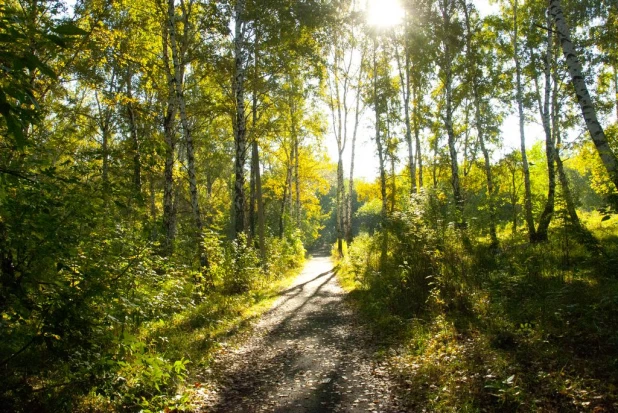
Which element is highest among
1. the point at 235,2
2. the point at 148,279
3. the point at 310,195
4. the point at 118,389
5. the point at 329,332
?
the point at 235,2

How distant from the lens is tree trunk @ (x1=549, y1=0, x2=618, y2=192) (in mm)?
6840

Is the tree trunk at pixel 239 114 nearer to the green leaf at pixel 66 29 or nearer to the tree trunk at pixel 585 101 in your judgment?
the tree trunk at pixel 585 101

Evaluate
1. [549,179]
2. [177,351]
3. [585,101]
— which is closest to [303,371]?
[177,351]

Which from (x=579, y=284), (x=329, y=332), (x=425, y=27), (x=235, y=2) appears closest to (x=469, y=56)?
(x=425, y=27)

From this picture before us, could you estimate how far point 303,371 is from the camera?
649 centimetres

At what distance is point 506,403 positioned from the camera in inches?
172

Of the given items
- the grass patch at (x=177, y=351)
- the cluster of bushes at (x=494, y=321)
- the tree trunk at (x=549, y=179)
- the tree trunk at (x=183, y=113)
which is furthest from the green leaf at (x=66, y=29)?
the tree trunk at (x=549, y=179)

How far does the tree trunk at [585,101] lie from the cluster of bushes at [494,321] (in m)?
1.93

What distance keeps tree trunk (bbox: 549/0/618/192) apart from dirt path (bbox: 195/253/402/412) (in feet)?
18.3

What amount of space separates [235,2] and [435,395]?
603 inches

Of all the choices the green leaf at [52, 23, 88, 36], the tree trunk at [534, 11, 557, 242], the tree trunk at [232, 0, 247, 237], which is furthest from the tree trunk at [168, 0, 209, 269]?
the tree trunk at [534, 11, 557, 242]

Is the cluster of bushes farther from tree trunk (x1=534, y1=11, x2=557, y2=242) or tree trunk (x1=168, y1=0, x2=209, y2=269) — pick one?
tree trunk (x1=168, y1=0, x2=209, y2=269)

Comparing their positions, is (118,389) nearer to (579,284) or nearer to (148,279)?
(148,279)

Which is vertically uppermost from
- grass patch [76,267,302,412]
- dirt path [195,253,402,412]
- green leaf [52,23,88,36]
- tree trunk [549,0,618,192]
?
tree trunk [549,0,618,192]
